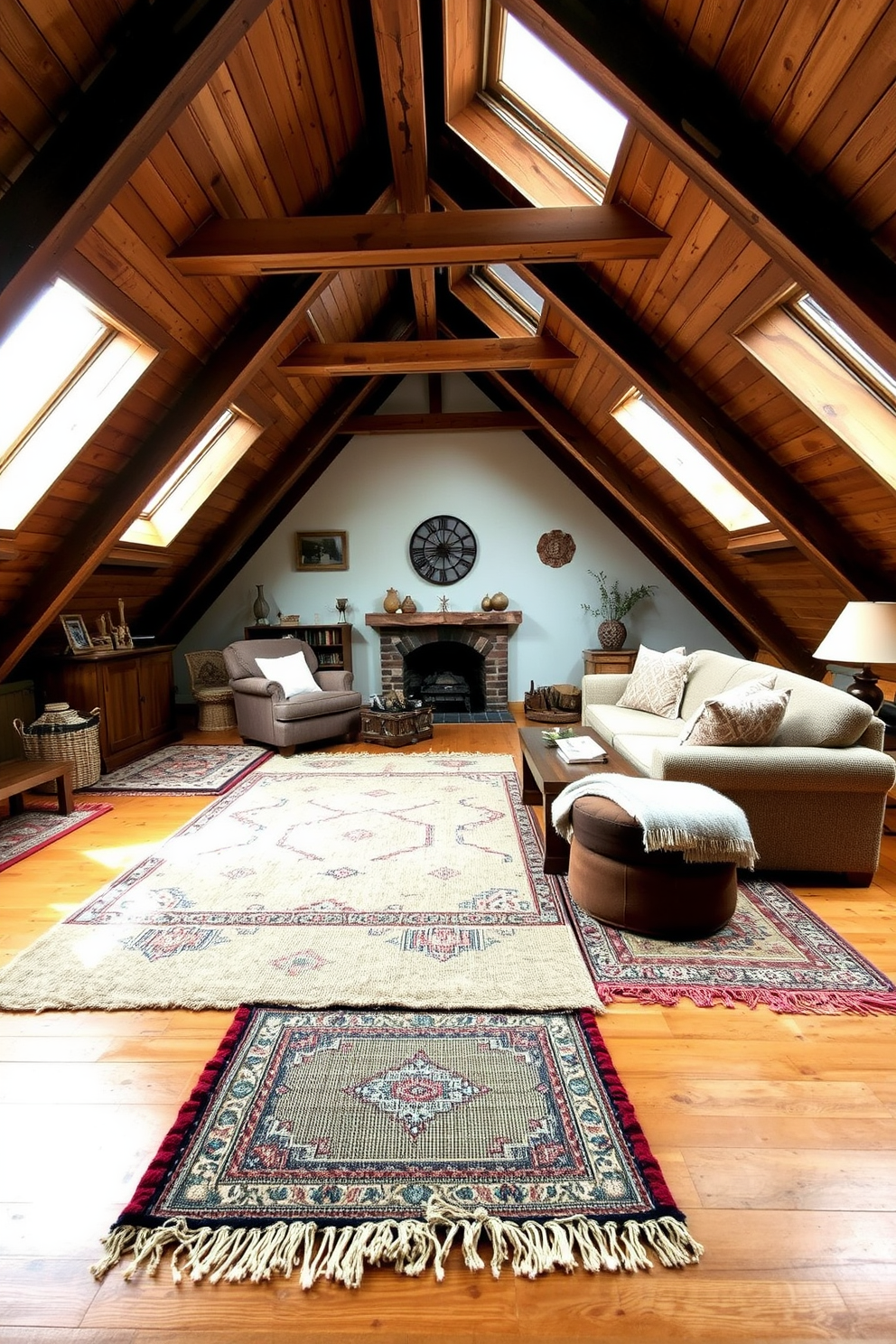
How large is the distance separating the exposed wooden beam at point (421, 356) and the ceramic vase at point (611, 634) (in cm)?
256

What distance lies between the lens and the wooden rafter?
2.36 meters

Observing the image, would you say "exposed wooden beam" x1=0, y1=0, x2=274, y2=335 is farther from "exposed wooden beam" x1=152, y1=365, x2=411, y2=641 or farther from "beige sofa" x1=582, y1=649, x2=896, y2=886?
"exposed wooden beam" x1=152, y1=365, x2=411, y2=641

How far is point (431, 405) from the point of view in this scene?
651cm

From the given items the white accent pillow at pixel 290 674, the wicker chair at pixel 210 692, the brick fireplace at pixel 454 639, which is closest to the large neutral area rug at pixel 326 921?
the white accent pillow at pixel 290 674

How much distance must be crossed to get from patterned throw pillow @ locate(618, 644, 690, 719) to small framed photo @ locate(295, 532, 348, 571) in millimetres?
3407

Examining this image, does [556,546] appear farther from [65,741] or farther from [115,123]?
[115,123]

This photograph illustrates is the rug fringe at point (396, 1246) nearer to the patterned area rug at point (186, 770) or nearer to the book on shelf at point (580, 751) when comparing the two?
the book on shelf at point (580, 751)

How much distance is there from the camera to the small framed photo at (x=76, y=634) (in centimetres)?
468

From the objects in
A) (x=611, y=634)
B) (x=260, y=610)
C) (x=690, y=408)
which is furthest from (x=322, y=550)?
(x=690, y=408)

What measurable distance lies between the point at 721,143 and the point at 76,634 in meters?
4.62

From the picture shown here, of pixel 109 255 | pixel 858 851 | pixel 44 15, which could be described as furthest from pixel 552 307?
pixel 858 851

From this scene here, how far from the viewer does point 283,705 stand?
16.6 ft

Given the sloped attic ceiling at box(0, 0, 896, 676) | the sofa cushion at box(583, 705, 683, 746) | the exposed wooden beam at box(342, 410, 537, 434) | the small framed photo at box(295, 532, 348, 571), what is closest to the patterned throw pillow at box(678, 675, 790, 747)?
the sofa cushion at box(583, 705, 683, 746)

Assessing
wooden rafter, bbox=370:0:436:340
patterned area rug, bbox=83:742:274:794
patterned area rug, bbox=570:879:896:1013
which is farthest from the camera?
patterned area rug, bbox=83:742:274:794
